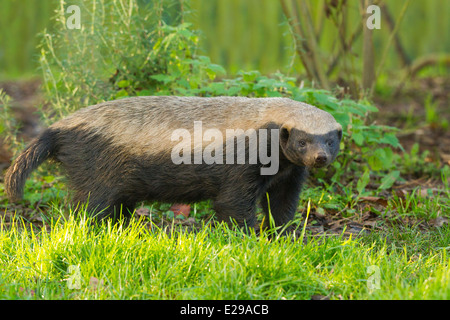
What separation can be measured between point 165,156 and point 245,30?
654 cm

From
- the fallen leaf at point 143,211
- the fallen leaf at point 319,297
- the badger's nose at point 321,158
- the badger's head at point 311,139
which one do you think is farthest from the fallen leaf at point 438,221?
the fallen leaf at point 143,211

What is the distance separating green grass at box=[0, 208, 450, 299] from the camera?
3.00m

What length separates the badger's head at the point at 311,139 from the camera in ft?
12.6

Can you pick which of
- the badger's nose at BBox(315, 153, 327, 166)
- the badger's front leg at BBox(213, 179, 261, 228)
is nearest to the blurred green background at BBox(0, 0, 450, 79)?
the badger's front leg at BBox(213, 179, 261, 228)

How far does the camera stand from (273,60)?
10570 mm

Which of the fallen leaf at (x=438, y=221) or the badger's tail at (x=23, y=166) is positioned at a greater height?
the badger's tail at (x=23, y=166)

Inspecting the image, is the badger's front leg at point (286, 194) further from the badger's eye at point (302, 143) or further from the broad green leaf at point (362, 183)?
the broad green leaf at point (362, 183)

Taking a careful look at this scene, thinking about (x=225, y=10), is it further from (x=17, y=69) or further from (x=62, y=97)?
(x=62, y=97)

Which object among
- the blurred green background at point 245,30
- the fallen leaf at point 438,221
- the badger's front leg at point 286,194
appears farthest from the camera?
the blurred green background at point 245,30

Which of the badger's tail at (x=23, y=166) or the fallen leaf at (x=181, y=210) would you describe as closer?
the badger's tail at (x=23, y=166)

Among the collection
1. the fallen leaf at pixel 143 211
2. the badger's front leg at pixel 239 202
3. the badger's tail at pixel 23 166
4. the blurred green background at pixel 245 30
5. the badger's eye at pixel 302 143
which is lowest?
the fallen leaf at pixel 143 211

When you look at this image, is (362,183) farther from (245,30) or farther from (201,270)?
(245,30)

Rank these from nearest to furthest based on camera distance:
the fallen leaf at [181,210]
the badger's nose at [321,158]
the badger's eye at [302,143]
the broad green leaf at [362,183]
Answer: the badger's nose at [321,158], the badger's eye at [302,143], the fallen leaf at [181,210], the broad green leaf at [362,183]

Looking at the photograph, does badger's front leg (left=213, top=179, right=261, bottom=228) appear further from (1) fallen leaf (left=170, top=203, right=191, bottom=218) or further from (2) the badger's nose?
(1) fallen leaf (left=170, top=203, right=191, bottom=218)
